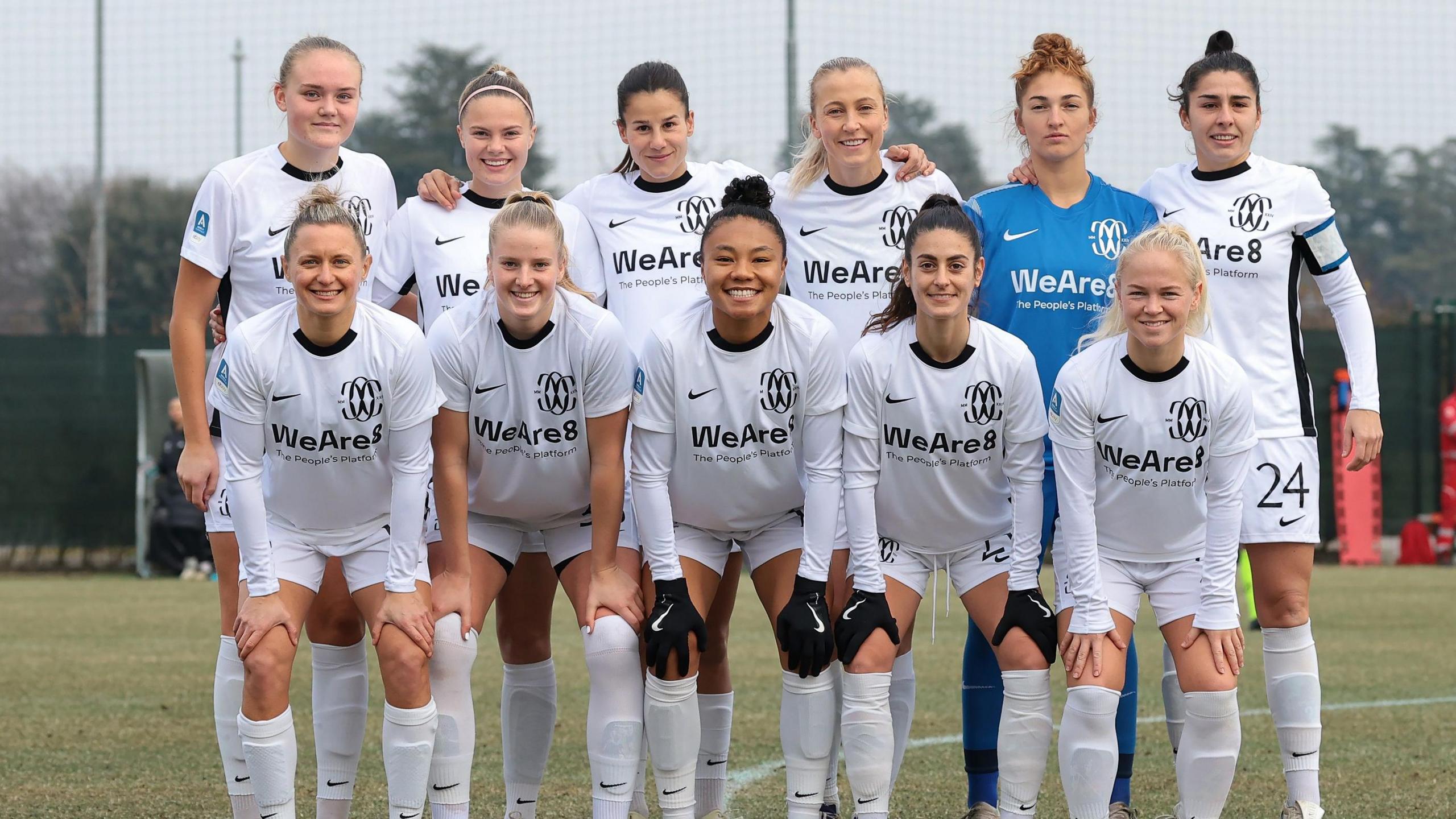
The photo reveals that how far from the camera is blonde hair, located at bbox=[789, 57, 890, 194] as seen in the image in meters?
4.28

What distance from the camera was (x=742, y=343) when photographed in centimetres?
390

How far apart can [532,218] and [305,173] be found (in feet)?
2.62

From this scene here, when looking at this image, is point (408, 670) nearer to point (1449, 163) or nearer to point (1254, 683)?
point (1254, 683)

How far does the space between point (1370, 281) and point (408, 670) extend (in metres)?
19.5

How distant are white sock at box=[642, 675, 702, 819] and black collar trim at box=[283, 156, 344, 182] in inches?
64.4

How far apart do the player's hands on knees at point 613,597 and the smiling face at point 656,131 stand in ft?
3.73

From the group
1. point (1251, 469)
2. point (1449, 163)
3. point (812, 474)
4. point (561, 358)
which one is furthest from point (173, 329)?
point (1449, 163)

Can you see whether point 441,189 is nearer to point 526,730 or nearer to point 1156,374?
point 526,730

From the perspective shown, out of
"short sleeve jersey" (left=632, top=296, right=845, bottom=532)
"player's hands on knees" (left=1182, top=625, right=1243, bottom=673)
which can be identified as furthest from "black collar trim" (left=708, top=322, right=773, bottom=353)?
"player's hands on knees" (left=1182, top=625, right=1243, bottom=673)

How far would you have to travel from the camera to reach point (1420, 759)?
202 inches

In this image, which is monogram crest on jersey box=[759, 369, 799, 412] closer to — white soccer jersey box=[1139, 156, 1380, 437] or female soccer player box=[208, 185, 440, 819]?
female soccer player box=[208, 185, 440, 819]

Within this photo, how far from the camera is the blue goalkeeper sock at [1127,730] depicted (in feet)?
13.9

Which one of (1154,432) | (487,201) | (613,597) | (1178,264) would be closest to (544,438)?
(613,597)

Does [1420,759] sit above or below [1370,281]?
below
